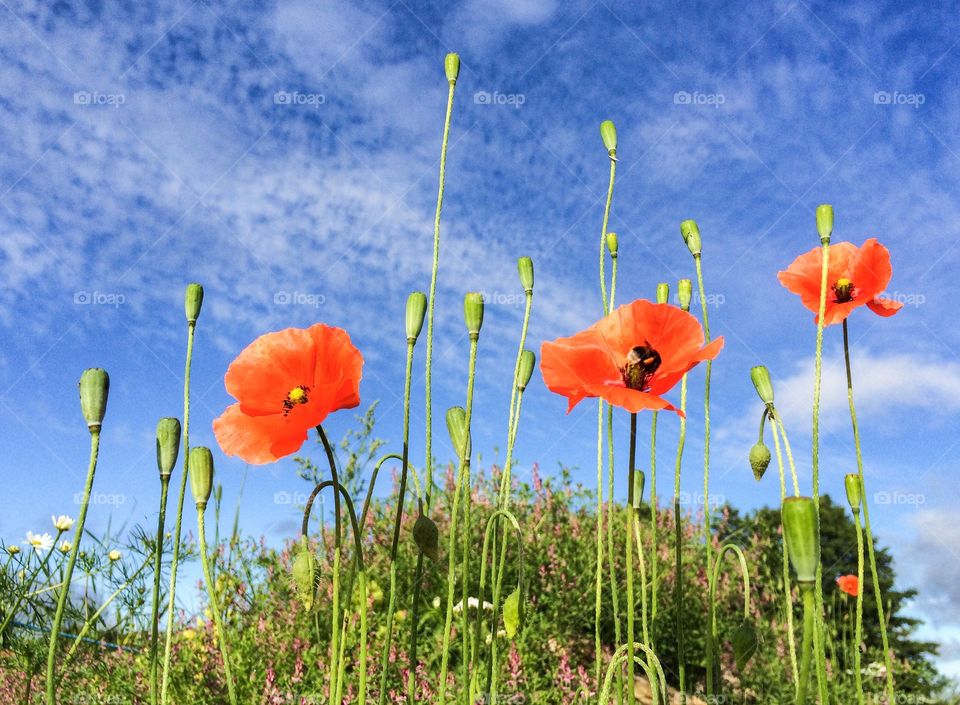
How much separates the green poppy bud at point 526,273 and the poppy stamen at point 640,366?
37 centimetres

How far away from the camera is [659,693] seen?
4.06ft

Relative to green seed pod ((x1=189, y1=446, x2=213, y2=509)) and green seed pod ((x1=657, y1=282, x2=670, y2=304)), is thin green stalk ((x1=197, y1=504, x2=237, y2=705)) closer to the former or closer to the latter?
green seed pod ((x1=189, y1=446, x2=213, y2=509))

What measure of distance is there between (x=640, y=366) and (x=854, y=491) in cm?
64

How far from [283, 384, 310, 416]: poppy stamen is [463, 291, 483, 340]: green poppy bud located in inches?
13.7

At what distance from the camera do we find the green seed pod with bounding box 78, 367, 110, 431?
4.44 ft

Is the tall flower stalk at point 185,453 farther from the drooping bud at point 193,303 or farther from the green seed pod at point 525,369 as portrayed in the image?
the green seed pod at point 525,369

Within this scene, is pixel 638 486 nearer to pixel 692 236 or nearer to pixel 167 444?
pixel 692 236

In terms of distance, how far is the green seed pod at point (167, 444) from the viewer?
1.41 meters

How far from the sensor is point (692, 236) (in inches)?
72.6

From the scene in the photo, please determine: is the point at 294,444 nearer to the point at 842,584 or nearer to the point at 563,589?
the point at 563,589

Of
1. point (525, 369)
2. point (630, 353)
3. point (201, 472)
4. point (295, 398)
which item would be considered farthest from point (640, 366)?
point (201, 472)

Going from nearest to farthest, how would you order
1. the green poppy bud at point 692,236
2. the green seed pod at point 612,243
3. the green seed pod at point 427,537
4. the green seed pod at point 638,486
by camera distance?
the green seed pod at point 427,537, the green seed pod at point 638,486, the green poppy bud at point 692,236, the green seed pod at point 612,243

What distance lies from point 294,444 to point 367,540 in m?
3.30

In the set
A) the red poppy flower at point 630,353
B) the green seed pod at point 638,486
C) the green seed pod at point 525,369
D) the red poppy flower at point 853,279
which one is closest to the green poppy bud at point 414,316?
the red poppy flower at point 630,353
